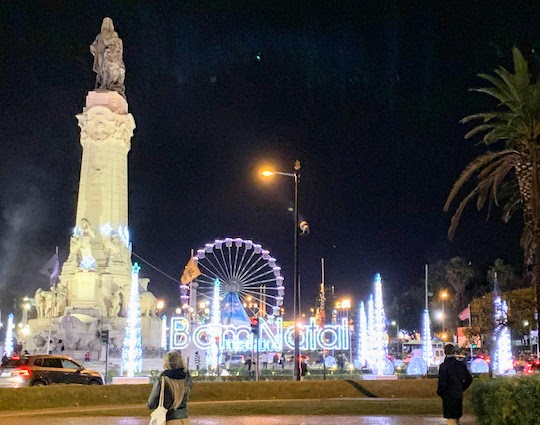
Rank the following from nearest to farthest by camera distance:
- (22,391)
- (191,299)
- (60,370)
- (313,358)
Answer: (22,391), (60,370), (191,299), (313,358)

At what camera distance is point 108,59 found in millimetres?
65125

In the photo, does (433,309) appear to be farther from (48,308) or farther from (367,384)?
(367,384)

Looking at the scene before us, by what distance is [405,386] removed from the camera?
1025 inches

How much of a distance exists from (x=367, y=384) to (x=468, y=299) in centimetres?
7254

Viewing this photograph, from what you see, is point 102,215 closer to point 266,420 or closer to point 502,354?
point 502,354

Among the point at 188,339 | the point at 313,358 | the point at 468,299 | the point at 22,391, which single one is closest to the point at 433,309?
the point at 468,299

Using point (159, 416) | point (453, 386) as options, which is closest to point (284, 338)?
point (453, 386)

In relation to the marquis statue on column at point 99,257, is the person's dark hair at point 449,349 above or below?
below

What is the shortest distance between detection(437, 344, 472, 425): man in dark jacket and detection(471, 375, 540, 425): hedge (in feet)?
1.46

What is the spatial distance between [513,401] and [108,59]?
197 ft

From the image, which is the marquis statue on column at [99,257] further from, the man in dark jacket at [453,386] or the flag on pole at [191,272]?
the man in dark jacket at [453,386]

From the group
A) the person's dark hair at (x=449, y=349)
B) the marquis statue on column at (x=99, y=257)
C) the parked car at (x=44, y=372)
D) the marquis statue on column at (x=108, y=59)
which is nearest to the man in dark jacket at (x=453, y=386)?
the person's dark hair at (x=449, y=349)

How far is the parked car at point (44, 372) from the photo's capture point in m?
29.7

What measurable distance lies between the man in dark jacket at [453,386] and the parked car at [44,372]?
72.2ft
